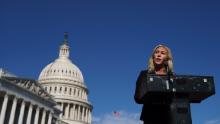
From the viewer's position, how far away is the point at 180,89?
19.2 feet

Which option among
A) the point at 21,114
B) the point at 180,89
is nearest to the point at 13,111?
the point at 21,114

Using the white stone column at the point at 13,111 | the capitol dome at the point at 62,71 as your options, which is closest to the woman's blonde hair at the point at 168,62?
the white stone column at the point at 13,111

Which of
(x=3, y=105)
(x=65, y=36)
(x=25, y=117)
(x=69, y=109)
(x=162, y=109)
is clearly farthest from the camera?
(x=65, y=36)

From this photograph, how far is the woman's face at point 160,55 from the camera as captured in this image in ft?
21.3

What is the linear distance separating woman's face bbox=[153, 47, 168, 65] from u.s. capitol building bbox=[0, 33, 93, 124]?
159 feet

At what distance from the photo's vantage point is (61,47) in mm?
128000

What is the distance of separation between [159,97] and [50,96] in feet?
210

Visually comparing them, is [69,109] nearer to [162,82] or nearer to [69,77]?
[69,77]

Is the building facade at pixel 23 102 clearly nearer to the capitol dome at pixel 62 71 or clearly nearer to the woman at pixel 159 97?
the capitol dome at pixel 62 71

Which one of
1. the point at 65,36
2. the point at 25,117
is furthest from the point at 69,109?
the point at 25,117

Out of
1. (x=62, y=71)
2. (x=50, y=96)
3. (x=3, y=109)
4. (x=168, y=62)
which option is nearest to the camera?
(x=168, y=62)

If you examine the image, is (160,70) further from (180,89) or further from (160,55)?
(180,89)

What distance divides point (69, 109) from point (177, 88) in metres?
106

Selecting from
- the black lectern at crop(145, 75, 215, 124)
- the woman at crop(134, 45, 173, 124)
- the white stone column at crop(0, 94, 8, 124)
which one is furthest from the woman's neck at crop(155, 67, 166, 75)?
the white stone column at crop(0, 94, 8, 124)
